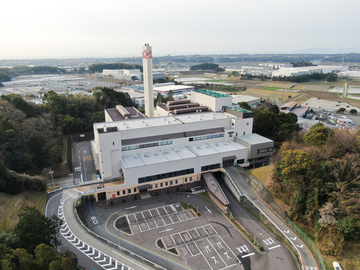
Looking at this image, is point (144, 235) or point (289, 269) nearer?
point (289, 269)

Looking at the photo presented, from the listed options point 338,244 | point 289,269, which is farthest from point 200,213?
point 338,244

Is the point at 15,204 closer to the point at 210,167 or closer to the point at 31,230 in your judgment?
the point at 31,230

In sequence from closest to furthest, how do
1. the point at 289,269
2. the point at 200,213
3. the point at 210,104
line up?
the point at 289,269, the point at 200,213, the point at 210,104

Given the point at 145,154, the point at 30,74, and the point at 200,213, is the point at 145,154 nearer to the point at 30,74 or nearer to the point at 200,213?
the point at 200,213

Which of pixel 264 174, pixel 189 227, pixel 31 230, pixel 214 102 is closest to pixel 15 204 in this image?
pixel 31 230

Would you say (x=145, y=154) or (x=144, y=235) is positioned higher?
(x=145, y=154)

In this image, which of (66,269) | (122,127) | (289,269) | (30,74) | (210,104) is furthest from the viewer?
(30,74)

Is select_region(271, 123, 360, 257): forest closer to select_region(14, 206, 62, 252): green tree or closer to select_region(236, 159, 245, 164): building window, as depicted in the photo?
select_region(236, 159, 245, 164): building window

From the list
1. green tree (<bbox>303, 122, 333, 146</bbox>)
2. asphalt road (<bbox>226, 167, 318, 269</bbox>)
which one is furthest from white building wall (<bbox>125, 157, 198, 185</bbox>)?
green tree (<bbox>303, 122, 333, 146</bbox>)
